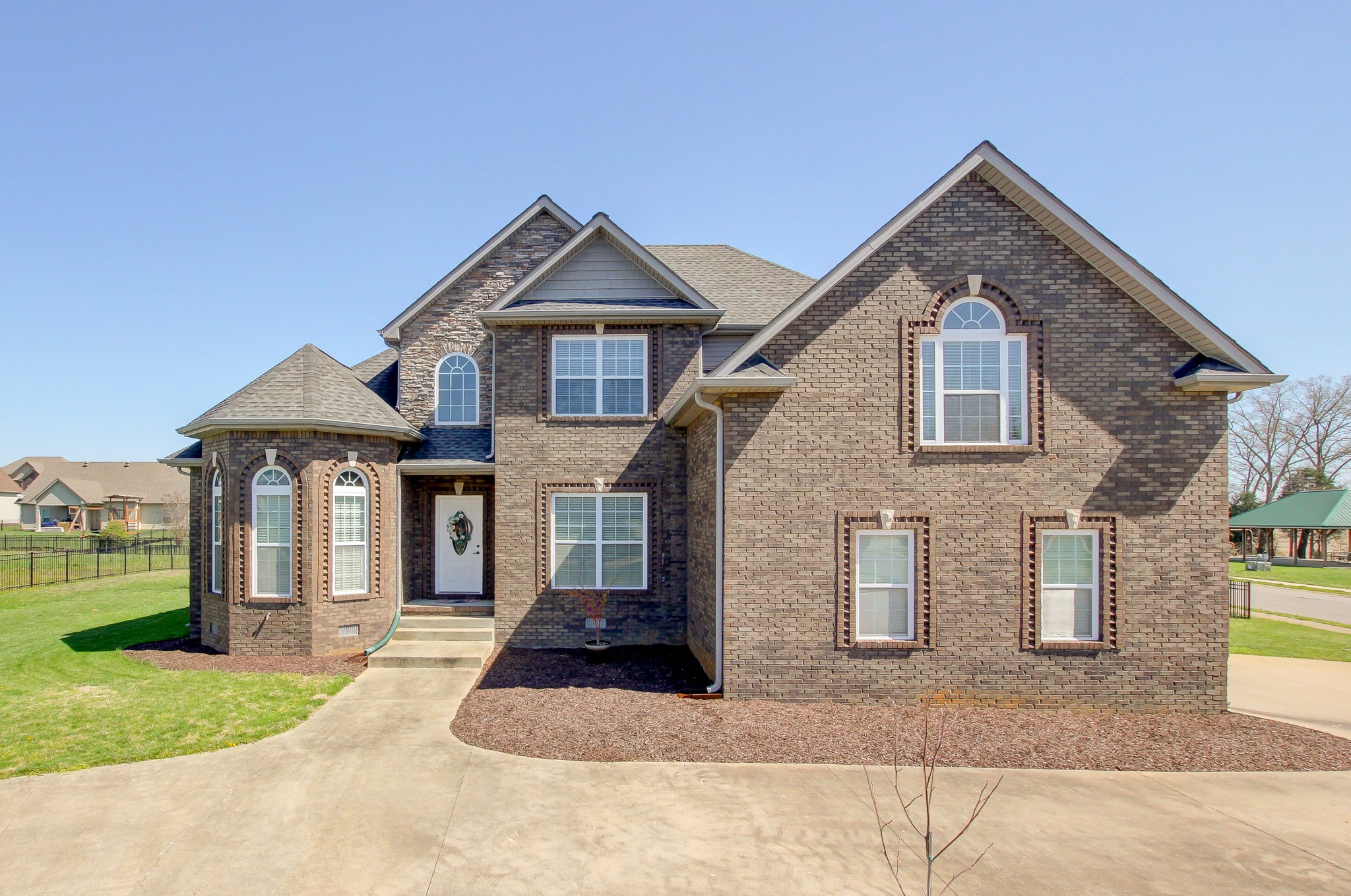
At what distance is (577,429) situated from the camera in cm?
1259

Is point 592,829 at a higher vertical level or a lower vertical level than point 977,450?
lower

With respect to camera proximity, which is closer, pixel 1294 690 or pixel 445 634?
pixel 1294 690

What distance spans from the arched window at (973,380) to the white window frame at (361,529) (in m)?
9.74

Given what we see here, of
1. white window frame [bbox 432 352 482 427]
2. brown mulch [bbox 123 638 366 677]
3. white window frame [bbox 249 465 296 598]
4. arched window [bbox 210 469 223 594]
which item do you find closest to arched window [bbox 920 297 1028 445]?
white window frame [bbox 432 352 482 427]

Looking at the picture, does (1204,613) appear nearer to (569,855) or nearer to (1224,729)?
(1224,729)

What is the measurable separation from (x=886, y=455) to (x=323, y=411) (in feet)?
31.3

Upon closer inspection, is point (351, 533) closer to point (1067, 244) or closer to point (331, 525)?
point (331, 525)

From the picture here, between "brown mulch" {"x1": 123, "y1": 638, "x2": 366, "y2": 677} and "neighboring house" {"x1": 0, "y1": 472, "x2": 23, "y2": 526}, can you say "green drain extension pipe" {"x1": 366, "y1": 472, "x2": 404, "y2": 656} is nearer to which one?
"brown mulch" {"x1": 123, "y1": 638, "x2": 366, "y2": 677}

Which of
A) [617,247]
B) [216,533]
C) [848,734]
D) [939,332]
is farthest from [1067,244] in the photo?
[216,533]

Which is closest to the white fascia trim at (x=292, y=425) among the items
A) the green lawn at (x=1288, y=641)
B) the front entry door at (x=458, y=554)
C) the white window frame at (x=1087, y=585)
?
the front entry door at (x=458, y=554)

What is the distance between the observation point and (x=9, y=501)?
65.2 m

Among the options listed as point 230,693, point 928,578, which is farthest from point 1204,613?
point 230,693

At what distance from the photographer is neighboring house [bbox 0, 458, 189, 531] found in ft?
183

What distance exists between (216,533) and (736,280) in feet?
37.6
